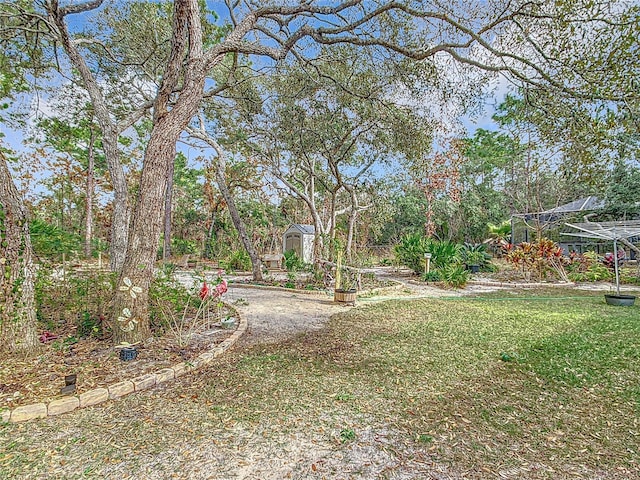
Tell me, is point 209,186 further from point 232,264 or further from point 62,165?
point 62,165

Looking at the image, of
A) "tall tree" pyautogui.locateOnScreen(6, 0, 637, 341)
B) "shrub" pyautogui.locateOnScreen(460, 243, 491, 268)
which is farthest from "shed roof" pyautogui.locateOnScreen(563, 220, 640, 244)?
"shrub" pyautogui.locateOnScreen(460, 243, 491, 268)

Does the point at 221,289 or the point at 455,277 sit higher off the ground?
the point at 221,289

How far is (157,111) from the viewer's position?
3.84 m

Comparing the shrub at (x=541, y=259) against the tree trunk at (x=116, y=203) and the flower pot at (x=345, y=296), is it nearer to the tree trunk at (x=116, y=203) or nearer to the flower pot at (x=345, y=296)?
the flower pot at (x=345, y=296)

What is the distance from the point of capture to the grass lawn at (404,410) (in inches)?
76.0

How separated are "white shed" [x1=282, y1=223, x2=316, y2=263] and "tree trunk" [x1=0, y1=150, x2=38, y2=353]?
37.0ft

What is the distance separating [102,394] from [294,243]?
41.9 feet

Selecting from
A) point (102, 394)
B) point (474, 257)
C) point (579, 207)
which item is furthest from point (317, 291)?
point (579, 207)

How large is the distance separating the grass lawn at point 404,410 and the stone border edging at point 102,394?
0.10m

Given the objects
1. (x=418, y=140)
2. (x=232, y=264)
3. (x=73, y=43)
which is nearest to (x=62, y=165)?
(x=232, y=264)

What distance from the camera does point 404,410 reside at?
8.15 feet

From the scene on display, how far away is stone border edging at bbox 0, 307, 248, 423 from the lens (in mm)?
2342

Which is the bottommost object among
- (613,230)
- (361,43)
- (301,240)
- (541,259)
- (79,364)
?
(79,364)

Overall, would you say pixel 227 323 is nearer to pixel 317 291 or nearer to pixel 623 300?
pixel 317 291
